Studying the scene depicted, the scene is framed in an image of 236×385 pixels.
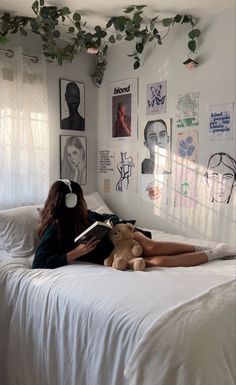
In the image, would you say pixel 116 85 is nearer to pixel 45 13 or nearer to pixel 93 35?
pixel 93 35

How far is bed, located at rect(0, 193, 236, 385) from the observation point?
1.23m

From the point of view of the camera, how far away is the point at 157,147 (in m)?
3.00

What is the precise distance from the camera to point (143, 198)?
123 inches

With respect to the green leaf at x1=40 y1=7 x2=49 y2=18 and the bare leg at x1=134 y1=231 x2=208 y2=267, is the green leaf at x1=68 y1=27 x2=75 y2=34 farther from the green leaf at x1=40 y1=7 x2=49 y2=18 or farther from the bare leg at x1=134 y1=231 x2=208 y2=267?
the bare leg at x1=134 y1=231 x2=208 y2=267

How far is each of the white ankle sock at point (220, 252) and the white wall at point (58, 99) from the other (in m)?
1.45

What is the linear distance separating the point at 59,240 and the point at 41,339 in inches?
20.4

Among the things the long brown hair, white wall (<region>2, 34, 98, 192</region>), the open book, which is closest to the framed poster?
white wall (<region>2, 34, 98, 192</region>)

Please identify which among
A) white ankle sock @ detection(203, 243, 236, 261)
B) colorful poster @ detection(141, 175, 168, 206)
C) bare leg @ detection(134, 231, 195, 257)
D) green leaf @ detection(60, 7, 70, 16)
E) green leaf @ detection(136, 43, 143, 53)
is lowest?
white ankle sock @ detection(203, 243, 236, 261)

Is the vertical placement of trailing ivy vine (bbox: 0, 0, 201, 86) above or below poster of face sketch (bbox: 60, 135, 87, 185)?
above

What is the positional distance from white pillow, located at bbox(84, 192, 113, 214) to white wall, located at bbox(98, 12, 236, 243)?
0.19 m

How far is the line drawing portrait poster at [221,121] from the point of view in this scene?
2.57 metres

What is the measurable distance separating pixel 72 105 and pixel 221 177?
4.39ft

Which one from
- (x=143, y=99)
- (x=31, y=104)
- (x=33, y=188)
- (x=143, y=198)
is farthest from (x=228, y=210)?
(x=31, y=104)

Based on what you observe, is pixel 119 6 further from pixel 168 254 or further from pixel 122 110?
pixel 168 254
